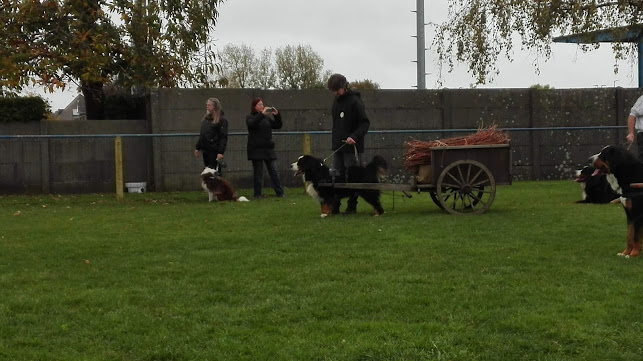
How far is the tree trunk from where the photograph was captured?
19.5 metres

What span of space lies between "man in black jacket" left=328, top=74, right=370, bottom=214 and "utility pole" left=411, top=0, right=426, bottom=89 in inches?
669

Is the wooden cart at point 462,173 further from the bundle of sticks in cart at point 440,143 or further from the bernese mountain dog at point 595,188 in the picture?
the bernese mountain dog at point 595,188

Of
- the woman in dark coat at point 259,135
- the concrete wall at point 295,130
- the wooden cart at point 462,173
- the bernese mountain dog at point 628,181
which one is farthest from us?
the concrete wall at point 295,130

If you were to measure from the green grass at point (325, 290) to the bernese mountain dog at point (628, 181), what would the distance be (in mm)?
255

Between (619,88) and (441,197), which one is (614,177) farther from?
(619,88)

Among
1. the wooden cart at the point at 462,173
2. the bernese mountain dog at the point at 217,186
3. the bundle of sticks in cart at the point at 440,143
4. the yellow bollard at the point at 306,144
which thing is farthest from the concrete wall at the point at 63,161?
the bundle of sticks in cart at the point at 440,143

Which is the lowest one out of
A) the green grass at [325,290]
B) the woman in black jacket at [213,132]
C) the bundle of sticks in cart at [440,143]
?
the green grass at [325,290]

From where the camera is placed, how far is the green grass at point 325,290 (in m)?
4.75

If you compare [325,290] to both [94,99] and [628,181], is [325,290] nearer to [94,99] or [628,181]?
[628,181]

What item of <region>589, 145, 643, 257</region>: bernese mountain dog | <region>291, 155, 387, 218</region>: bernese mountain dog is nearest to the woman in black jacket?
<region>291, 155, 387, 218</region>: bernese mountain dog

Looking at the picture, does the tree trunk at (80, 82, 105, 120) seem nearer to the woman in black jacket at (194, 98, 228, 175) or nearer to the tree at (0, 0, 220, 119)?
the tree at (0, 0, 220, 119)

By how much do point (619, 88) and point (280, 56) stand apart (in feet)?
127

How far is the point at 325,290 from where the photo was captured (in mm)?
6176

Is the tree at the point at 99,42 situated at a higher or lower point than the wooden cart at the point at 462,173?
higher
